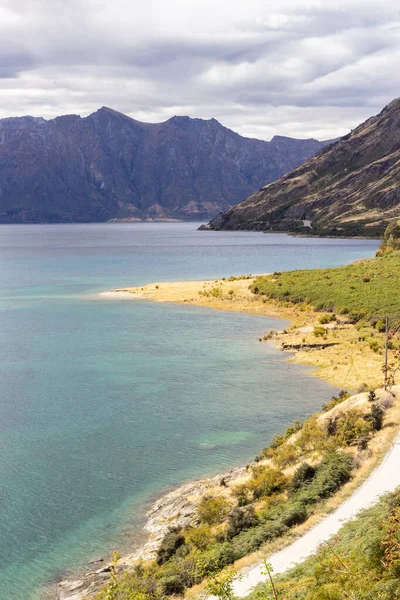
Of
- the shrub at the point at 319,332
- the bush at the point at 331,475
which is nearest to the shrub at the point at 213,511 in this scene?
the bush at the point at 331,475

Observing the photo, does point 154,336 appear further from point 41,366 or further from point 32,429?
point 32,429

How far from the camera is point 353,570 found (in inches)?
709

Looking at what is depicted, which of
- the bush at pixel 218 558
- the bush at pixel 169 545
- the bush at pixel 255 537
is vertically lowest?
the bush at pixel 169 545

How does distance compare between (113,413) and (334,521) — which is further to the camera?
(113,413)

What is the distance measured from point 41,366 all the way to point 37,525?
31416 millimetres

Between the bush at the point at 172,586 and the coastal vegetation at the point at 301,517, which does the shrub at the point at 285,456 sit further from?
the bush at the point at 172,586

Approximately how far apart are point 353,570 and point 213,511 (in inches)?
406

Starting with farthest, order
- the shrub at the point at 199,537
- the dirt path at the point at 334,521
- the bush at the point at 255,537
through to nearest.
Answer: the shrub at the point at 199,537 < the bush at the point at 255,537 < the dirt path at the point at 334,521

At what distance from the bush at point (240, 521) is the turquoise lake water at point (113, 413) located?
498 centimetres

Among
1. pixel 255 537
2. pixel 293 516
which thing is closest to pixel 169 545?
pixel 255 537

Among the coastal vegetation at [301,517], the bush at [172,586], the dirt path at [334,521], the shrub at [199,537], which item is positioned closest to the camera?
the coastal vegetation at [301,517]

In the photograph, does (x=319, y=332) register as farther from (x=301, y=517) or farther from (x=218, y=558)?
(x=218, y=558)

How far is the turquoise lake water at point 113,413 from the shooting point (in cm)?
2844

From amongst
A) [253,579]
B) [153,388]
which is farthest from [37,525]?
[153,388]
